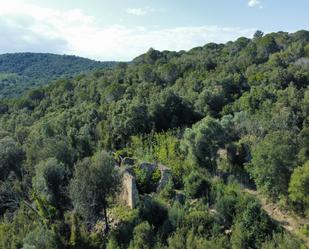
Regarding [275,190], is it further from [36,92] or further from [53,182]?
[36,92]

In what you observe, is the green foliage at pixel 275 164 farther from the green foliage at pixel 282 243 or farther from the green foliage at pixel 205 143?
the green foliage at pixel 205 143

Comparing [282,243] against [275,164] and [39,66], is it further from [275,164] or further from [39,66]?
[39,66]

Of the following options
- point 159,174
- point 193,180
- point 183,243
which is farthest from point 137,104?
point 183,243

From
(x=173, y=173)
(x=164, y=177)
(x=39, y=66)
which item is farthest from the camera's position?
(x=39, y=66)

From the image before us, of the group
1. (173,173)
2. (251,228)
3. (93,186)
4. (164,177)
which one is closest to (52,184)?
(93,186)

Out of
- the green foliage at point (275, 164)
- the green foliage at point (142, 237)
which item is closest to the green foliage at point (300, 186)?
the green foliage at point (275, 164)

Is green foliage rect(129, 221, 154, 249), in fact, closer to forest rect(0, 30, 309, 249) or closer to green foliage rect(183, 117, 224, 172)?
forest rect(0, 30, 309, 249)
